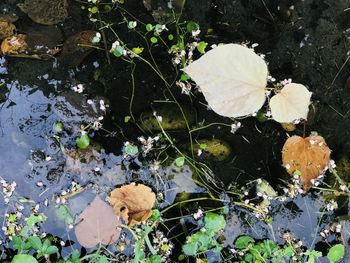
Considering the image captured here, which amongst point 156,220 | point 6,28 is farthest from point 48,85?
point 156,220

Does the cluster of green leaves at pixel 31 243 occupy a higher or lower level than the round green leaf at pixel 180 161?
lower

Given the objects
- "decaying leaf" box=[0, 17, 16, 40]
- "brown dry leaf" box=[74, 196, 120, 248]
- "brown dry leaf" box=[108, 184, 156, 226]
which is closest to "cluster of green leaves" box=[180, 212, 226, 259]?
"brown dry leaf" box=[108, 184, 156, 226]

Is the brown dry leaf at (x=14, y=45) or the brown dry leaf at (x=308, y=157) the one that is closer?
the brown dry leaf at (x=308, y=157)

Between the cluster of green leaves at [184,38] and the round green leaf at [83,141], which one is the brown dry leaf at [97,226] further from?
the cluster of green leaves at [184,38]

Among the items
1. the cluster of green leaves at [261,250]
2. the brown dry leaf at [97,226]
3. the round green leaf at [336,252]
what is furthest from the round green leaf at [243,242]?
the brown dry leaf at [97,226]

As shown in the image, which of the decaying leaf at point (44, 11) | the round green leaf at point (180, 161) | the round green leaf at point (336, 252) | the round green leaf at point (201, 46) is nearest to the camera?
the round green leaf at point (336, 252)

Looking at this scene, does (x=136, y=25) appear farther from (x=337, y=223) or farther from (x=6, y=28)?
(x=337, y=223)

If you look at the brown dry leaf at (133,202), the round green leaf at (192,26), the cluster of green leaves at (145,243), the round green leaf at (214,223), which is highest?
the round green leaf at (192,26)
